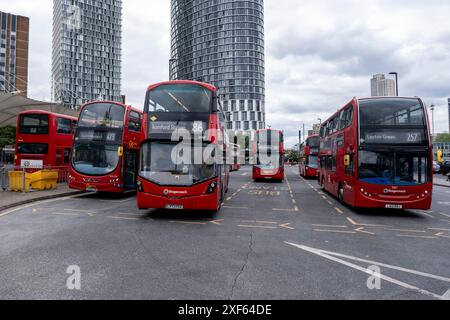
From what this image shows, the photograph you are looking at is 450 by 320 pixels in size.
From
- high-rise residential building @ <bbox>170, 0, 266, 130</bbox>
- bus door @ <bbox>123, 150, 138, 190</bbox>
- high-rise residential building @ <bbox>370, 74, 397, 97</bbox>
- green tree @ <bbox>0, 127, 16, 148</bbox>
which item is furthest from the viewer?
high-rise residential building @ <bbox>170, 0, 266, 130</bbox>

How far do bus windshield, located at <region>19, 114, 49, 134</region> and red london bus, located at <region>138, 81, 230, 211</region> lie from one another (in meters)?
11.4

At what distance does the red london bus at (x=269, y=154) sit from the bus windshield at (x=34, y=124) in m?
14.9

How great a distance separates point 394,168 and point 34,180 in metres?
15.9

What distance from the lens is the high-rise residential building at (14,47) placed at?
90.8 metres

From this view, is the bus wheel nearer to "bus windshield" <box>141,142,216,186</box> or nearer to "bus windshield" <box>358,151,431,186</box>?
"bus windshield" <box>358,151,431,186</box>

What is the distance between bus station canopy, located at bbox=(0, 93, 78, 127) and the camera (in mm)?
20984

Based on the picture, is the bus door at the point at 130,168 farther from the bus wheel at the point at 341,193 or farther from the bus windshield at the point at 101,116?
the bus wheel at the point at 341,193

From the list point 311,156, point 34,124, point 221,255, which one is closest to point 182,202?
point 221,255

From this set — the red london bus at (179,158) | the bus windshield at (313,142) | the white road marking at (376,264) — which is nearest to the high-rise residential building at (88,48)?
the bus windshield at (313,142)

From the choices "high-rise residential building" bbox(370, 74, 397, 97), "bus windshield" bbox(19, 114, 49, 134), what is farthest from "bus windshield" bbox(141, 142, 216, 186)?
"high-rise residential building" bbox(370, 74, 397, 97)

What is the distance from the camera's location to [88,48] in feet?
351

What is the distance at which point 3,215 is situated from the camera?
8.77 metres
